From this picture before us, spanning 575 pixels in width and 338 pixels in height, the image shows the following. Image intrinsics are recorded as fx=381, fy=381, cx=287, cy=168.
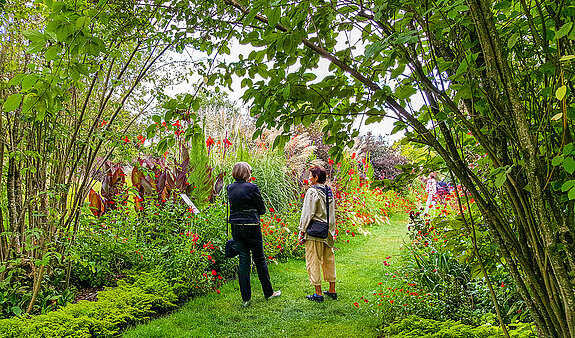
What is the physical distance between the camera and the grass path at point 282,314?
12.0 feet

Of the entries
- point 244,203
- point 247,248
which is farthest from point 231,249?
point 244,203

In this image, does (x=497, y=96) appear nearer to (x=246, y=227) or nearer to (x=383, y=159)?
(x=246, y=227)

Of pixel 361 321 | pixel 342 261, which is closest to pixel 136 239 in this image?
pixel 361 321

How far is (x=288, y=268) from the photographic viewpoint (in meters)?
6.04

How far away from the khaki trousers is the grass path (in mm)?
298

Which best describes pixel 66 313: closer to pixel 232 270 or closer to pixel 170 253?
pixel 170 253

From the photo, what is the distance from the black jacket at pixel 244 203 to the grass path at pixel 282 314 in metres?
0.99

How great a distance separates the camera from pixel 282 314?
422 centimetres

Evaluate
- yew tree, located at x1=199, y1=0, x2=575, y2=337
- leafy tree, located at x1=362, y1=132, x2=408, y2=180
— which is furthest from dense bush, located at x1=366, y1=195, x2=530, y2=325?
leafy tree, located at x1=362, y1=132, x2=408, y2=180

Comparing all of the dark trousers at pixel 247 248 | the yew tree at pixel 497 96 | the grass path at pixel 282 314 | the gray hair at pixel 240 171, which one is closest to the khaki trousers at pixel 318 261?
the grass path at pixel 282 314

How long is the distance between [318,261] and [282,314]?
77 cm

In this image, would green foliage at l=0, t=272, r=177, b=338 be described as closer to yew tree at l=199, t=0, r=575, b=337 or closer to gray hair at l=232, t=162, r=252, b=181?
gray hair at l=232, t=162, r=252, b=181

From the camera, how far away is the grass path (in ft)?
12.0

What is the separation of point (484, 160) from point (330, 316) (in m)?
3.14
